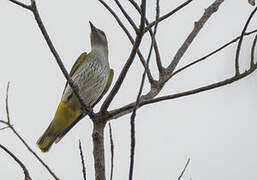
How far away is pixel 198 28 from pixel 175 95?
1.35 m

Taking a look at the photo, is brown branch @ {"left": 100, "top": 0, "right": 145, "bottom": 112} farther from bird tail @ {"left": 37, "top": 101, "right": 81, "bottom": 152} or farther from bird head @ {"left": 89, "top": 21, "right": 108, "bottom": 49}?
bird head @ {"left": 89, "top": 21, "right": 108, "bottom": 49}

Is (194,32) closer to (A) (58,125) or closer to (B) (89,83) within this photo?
(B) (89,83)

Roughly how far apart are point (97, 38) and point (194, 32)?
292 cm

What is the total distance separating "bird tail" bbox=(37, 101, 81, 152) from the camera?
18.5 feet

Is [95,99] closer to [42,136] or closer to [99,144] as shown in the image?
[42,136]

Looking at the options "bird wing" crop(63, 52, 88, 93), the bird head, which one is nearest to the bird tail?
"bird wing" crop(63, 52, 88, 93)

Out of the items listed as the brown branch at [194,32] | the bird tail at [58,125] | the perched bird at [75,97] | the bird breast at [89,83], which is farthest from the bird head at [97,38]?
the brown branch at [194,32]

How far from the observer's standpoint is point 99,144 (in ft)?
9.45

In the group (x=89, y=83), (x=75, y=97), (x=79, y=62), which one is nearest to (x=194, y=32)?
(x=89, y=83)

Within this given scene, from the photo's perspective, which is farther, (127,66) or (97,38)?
(97,38)

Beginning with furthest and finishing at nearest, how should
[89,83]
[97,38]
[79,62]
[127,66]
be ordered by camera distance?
[97,38] → [79,62] → [89,83] → [127,66]

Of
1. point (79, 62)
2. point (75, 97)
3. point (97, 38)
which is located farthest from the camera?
point (97, 38)

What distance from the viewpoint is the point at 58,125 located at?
5.69 m

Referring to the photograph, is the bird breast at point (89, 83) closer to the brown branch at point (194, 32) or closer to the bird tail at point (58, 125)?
the bird tail at point (58, 125)
